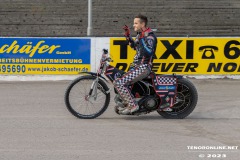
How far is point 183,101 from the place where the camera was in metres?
9.17

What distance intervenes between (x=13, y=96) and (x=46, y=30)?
16.0 meters

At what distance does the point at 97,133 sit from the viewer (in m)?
7.97

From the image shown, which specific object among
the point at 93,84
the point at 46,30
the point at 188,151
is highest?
the point at 46,30

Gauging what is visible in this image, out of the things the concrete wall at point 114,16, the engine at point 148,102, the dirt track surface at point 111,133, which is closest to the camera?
the dirt track surface at point 111,133

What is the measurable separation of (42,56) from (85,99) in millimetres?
7088

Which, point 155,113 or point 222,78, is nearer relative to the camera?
point 155,113

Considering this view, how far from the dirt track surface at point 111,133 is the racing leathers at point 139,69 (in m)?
0.39

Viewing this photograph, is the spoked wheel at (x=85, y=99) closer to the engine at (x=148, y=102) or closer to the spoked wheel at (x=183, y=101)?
the engine at (x=148, y=102)

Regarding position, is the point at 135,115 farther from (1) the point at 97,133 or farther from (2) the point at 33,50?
(2) the point at 33,50

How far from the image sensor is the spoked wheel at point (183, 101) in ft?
29.7

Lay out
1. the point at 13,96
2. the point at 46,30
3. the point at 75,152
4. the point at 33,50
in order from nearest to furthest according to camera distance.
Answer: the point at 75,152 < the point at 13,96 < the point at 33,50 < the point at 46,30

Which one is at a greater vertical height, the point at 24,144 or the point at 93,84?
the point at 93,84

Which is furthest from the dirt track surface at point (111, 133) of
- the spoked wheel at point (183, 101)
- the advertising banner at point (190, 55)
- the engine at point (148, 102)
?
the advertising banner at point (190, 55)

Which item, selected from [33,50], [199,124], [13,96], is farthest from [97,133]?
[33,50]
